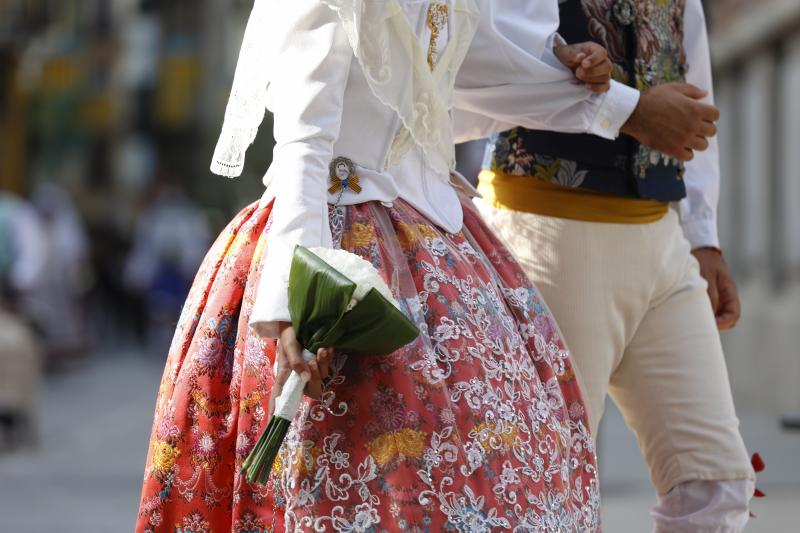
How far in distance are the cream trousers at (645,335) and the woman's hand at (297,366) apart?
0.99 meters

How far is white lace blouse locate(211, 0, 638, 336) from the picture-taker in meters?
2.74

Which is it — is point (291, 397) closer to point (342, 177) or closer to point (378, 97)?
point (342, 177)

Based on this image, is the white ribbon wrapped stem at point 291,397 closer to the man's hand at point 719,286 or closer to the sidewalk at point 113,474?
the man's hand at point 719,286

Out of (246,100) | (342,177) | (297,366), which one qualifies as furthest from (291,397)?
(246,100)

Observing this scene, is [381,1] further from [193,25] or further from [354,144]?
[193,25]

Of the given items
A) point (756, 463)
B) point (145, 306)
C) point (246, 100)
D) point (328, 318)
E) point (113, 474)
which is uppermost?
point (246, 100)

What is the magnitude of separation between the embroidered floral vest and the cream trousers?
0.35 feet

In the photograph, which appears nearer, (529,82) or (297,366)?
(297,366)

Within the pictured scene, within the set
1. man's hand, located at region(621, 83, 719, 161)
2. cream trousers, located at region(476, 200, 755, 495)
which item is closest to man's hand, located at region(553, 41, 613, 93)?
man's hand, located at region(621, 83, 719, 161)

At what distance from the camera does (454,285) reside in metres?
2.86

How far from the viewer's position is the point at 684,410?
3486 mm

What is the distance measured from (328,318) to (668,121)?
113cm

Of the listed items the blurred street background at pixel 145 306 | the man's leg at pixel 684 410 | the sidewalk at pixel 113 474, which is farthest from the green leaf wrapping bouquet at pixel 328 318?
the sidewalk at pixel 113 474

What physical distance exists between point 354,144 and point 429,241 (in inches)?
9.5
